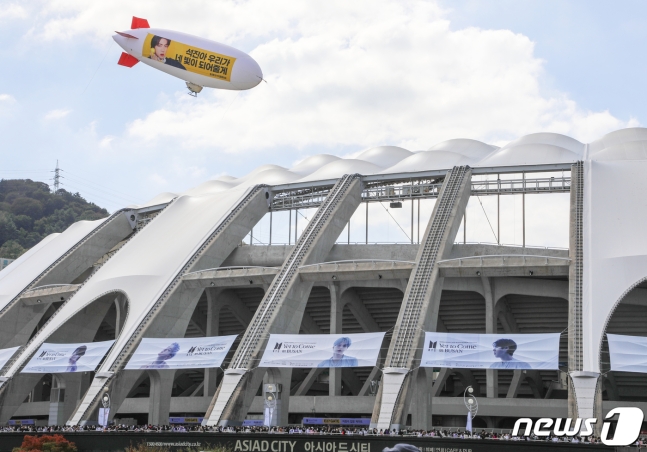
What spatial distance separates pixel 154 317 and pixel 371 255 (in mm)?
16356

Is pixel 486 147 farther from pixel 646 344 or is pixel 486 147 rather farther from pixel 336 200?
pixel 646 344

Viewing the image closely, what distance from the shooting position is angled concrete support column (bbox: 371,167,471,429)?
41.1 metres

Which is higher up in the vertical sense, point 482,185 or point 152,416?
point 482,185

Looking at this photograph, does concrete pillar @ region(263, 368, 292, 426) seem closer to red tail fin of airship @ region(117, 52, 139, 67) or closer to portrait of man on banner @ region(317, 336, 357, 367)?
portrait of man on banner @ region(317, 336, 357, 367)

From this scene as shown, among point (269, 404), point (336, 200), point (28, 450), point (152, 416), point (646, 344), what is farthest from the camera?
point (336, 200)

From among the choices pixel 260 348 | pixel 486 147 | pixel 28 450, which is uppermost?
pixel 486 147

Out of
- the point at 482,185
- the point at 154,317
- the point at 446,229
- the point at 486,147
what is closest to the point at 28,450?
the point at 154,317

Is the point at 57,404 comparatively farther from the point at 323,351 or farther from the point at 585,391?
the point at 585,391

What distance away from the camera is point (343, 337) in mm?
45812

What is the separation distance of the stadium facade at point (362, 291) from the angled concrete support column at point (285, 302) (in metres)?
0.13

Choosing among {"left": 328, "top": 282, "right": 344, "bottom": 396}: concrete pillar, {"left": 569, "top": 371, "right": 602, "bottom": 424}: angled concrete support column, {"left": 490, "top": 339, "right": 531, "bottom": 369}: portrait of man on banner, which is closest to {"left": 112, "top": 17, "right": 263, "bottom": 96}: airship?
{"left": 328, "top": 282, "right": 344, "bottom": 396}: concrete pillar

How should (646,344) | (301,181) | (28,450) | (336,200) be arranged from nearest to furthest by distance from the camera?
(28,450), (646,344), (336,200), (301,181)

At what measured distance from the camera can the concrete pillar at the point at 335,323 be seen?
174 feet

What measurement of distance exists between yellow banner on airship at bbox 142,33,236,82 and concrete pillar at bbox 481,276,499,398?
853 inches
